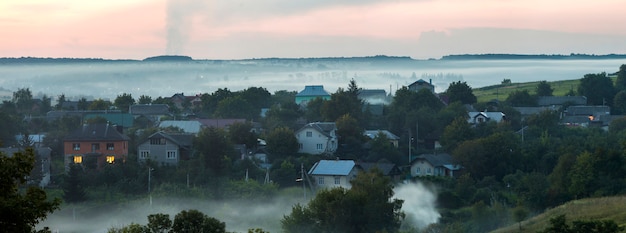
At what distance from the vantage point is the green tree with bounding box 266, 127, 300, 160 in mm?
39344

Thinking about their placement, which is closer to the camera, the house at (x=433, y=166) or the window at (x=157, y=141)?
the window at (x=157, y=141)

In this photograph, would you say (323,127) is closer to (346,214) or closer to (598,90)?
(346,214)

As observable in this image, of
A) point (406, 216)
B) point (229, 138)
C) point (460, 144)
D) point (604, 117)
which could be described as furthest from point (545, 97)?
point (406, 216)

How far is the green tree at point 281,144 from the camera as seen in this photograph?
39.3 metres

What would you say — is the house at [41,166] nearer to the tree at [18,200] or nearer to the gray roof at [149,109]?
the gray roof at [149,109]

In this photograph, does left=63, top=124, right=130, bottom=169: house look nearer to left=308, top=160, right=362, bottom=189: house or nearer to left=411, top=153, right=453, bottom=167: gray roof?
left=308, top=160, right=362, bottom=189: house

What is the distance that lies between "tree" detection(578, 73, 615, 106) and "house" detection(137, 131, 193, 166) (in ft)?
112

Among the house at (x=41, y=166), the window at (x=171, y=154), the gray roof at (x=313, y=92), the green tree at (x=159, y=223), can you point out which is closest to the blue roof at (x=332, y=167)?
the window at (x=171, y=154)

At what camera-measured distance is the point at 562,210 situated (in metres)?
26.2

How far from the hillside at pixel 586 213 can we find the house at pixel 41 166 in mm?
14619

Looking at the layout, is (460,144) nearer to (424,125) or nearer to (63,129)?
(424,125)

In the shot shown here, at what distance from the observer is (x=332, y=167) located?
36688 millimetres

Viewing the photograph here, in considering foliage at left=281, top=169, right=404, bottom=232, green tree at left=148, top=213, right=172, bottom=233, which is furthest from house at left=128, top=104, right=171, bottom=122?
green tree at left=148, top=213, right=172, bottom=233

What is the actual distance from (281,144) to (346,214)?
13121 mm
